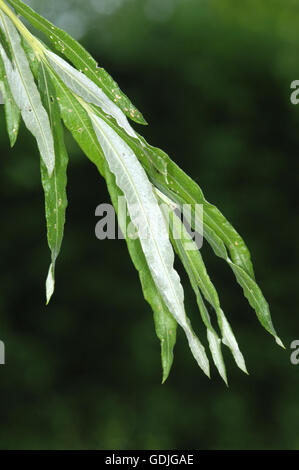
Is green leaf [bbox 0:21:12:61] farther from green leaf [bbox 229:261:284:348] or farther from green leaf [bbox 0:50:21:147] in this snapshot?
green leaf [bbox 229:261:284:348]

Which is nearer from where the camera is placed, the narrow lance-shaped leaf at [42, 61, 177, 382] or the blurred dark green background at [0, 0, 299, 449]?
the narrow lance-shaped leaf at [42, 61, 177, 382]

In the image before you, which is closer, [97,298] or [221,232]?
[221,232]

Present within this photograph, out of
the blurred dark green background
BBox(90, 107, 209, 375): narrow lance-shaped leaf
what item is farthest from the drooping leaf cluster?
the blurred dark green background

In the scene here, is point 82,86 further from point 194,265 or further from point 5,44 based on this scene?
point 194,265

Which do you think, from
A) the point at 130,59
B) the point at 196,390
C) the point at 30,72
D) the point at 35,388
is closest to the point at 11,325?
the point at 35,388

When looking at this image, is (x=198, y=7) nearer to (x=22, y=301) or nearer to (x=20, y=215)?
(x=20, y=215)

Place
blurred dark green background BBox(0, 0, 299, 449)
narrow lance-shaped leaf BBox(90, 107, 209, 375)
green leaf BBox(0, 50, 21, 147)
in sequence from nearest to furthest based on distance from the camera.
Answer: narrow lance-shaped leaf BBox(90, 107, 209, 375) → green leaf BBox(0, 50, 21, 147) → blurred dark green background BBox(0, 0, 299, 449)
